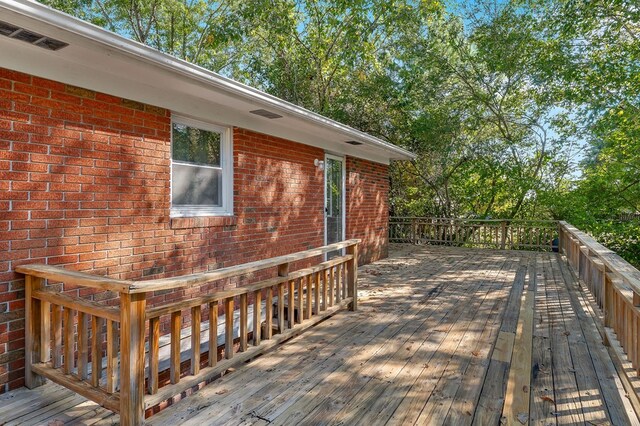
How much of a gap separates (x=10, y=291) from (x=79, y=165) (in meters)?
1.05

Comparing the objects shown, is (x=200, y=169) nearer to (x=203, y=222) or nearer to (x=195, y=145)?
(x=195, y=145)

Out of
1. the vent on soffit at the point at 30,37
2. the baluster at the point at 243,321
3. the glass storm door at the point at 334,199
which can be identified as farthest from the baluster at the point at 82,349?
the glass storm door at the point at 334,199

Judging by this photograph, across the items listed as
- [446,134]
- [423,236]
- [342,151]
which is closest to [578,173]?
[446,134]

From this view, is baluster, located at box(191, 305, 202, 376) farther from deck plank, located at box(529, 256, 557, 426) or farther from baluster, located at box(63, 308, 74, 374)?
deck plank, located at box(529, 256, 557, 426)

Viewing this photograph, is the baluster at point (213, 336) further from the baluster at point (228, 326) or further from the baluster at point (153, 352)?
the baluster at point (153, 352)

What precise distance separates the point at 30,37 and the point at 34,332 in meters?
2.02

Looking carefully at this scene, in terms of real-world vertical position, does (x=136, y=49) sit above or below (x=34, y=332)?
above

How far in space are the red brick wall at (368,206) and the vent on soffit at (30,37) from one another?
5460 millimetres

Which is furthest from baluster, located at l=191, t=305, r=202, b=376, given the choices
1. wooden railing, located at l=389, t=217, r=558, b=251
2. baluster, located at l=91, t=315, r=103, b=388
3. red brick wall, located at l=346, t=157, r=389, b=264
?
wooden railing, located at l=389, t=217, r=558, b=251

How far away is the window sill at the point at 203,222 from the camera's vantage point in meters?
3.87

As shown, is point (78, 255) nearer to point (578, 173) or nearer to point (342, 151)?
point (342, 151)

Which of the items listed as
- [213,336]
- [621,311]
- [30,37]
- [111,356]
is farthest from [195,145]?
[621,311]

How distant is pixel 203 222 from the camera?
4.15m

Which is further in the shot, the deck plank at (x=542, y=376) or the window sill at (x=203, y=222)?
the window sill at (x=203, y=222)
